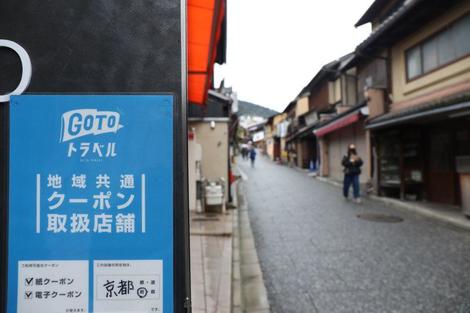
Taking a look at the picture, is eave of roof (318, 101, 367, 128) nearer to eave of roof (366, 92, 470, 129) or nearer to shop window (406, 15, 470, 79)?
eave of roof (366, 92, 470, 129)

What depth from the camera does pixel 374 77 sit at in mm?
15406

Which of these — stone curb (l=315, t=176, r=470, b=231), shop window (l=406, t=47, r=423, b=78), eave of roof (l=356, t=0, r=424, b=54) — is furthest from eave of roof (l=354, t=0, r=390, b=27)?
stone curb (l=315, t=176, r=470, b=231)

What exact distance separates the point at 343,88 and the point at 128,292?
65.6ft

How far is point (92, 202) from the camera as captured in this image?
164 cm

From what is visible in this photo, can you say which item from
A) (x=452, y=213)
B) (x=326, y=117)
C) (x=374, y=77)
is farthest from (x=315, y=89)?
(x=452, y=213)

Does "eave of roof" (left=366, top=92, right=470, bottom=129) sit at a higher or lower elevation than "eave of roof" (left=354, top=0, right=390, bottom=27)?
lower

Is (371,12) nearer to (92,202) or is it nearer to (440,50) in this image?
(440,50)

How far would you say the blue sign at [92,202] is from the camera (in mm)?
1631

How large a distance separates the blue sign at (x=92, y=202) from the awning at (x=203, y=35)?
206cm

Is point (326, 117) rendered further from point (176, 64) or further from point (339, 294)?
point (176, 64)

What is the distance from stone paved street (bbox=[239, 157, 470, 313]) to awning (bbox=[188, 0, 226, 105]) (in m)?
3.44

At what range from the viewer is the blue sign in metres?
1.63

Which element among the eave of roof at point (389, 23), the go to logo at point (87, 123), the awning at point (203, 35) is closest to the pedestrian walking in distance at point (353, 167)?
the eave of roof at point (389, 23)

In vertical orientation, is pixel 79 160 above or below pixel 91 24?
below
